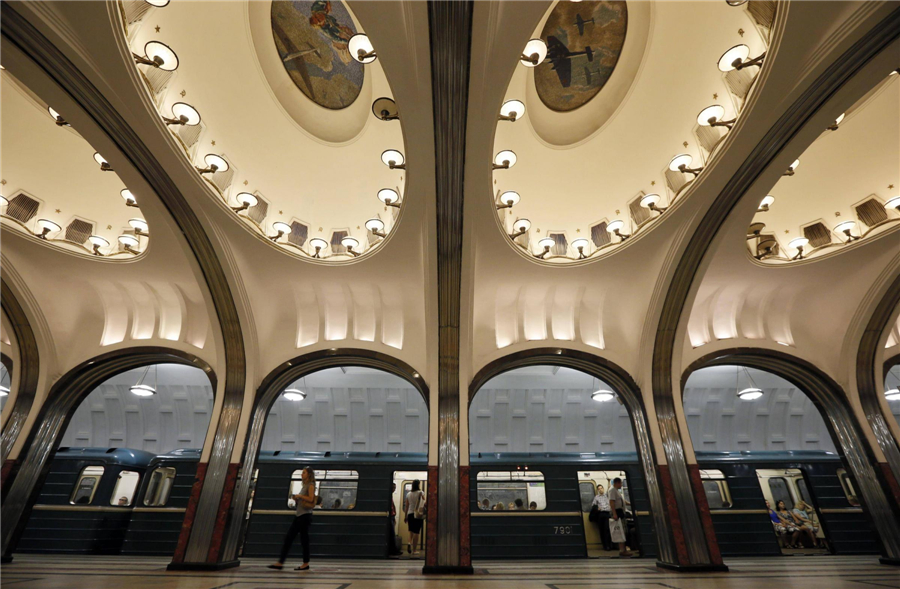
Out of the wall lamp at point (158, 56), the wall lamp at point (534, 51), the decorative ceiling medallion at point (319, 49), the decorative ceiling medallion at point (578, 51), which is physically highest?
the decorative ceiling medallion at point (319, 49)

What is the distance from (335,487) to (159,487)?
12.6 feet

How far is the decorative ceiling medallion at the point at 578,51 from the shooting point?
6664 millimetres

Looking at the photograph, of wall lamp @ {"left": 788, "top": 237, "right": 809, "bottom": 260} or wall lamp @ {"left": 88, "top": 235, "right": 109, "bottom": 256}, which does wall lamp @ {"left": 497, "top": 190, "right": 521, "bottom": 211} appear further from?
wall lamp @ {"left": 88, "top": 235, "right": 109, "bottom": 256}

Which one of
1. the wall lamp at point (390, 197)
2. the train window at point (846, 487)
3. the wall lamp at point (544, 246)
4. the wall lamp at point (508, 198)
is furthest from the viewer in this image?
the train window at point (846, 487)

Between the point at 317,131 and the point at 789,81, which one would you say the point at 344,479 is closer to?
the point at 317,131

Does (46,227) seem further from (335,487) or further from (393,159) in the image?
(335,487)

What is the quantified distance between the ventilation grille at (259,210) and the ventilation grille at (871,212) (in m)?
10.2

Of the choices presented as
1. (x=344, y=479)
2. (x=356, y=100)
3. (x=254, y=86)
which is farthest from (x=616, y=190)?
(x=344, y=479)

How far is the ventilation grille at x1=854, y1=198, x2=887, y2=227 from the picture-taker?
25.1 feet

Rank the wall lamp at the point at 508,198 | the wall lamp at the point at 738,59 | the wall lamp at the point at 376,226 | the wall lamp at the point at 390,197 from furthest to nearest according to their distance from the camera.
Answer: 1. the wall lamp at the point at 376,226
2. the wall lamp at the point at 508,198
3. the wall lamp at the point at 390,197
4. the wall lamp at the point at 738,59

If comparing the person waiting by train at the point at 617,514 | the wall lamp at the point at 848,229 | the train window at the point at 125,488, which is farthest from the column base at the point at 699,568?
the train window at the point at 125,488

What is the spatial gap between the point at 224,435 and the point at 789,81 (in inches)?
394

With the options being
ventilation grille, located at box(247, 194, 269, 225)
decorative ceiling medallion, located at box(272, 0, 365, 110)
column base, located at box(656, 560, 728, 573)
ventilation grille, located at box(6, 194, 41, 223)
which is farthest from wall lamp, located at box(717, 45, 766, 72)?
ventilation grille, located at box(6, 194, 41, 223)

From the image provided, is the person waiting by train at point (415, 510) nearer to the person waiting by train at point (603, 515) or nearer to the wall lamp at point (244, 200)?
the person waiting by train at point (603, 515)
